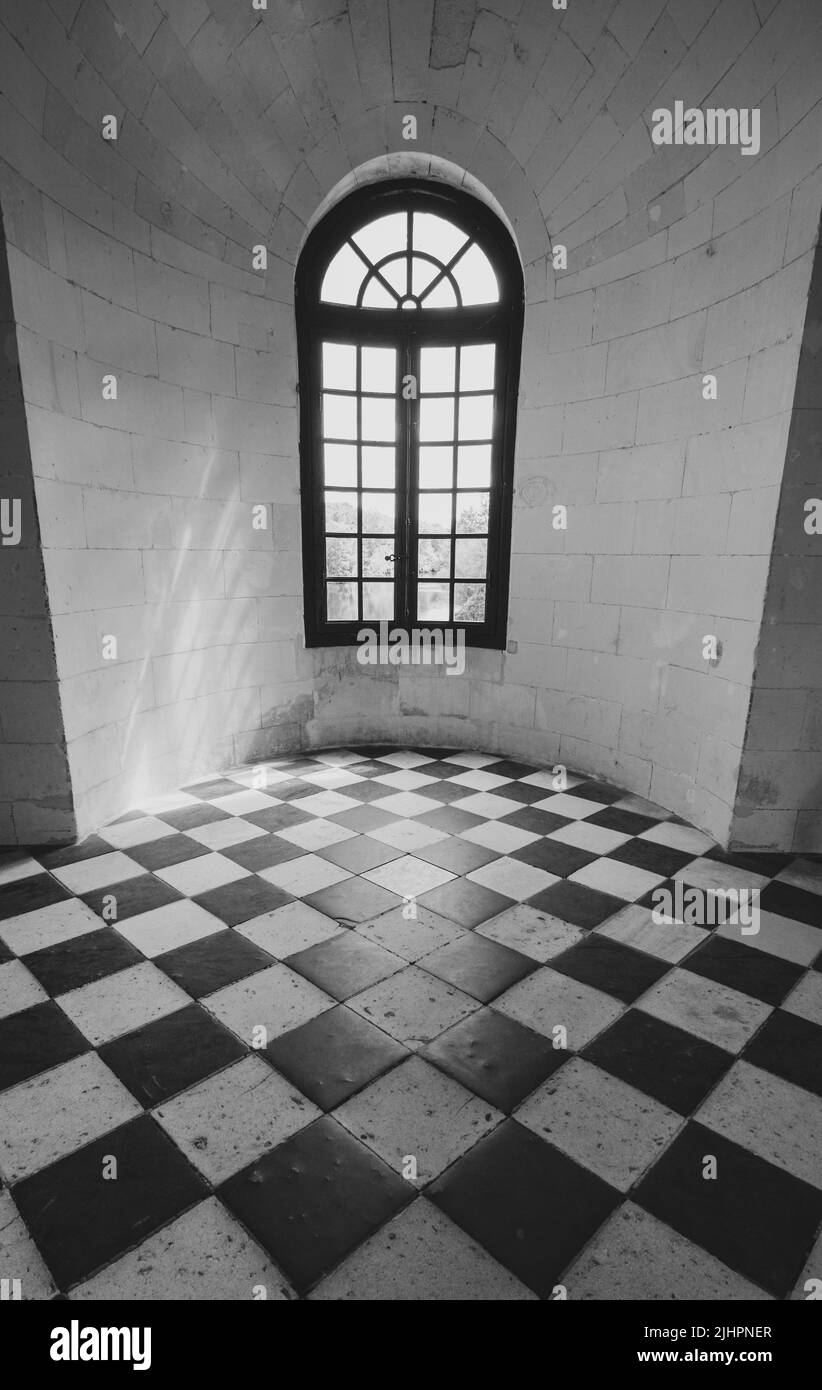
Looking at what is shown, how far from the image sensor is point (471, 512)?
Result: 14.3 feet

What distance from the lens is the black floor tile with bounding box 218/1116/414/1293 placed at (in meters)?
1.27

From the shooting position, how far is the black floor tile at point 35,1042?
1716mm

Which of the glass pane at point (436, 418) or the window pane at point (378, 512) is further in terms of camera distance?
the window pane at point (378, 512)

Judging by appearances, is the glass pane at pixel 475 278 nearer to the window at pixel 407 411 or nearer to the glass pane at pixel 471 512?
the window at pixel 407 411

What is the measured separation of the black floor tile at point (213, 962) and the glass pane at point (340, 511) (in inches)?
111

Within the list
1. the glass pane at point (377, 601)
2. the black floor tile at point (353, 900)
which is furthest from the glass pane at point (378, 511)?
the black floor tile at point (353, 900)

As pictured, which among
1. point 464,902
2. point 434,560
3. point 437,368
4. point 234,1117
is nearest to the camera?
point 234,1117

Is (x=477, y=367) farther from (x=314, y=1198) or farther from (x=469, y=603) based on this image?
(x=314, y=1198)

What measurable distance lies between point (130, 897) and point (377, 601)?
2.54 meters

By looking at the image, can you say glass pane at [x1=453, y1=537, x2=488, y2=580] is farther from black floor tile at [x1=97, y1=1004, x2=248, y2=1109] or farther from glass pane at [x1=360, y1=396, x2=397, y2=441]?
black floor tile at [x1=97, y1=1004, x2=248, y2=1109]

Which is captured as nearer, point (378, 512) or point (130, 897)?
point (130, 897)

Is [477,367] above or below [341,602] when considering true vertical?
above

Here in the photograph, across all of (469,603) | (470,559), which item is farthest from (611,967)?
(470,559)

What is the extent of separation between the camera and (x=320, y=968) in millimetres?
2148
